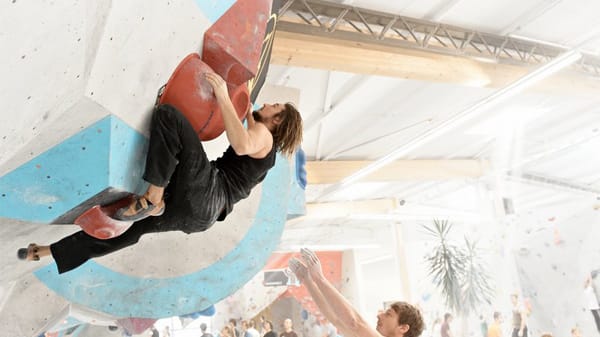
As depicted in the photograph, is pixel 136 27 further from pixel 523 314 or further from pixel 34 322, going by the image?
pixel 523 314

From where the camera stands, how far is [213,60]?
1.50m

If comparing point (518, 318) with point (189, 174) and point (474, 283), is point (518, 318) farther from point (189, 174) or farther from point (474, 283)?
point (189, 174)

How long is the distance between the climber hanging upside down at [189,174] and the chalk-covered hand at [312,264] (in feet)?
1.62

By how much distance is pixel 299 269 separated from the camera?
7.18ft

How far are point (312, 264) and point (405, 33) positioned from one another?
11.9 ft

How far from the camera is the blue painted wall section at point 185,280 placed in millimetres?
2156

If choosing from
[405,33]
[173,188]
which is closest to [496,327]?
[405,33]

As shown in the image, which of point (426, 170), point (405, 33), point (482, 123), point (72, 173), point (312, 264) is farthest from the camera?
point (426, 170)

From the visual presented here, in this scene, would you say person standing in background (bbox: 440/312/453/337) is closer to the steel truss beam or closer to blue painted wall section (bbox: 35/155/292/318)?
the steel truss beam

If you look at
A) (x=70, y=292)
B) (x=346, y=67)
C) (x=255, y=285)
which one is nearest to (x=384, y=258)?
(x=255, y=285)

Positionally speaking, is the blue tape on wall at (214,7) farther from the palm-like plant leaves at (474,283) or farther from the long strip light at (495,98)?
the palm-like plant leaves at (474,283)

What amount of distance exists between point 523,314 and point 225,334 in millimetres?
7210

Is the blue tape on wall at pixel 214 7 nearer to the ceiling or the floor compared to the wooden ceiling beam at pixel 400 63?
nearer to the floor

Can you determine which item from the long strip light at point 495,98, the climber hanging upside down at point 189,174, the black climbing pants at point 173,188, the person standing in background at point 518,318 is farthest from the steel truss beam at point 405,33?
the person standing in background at point 518,318
